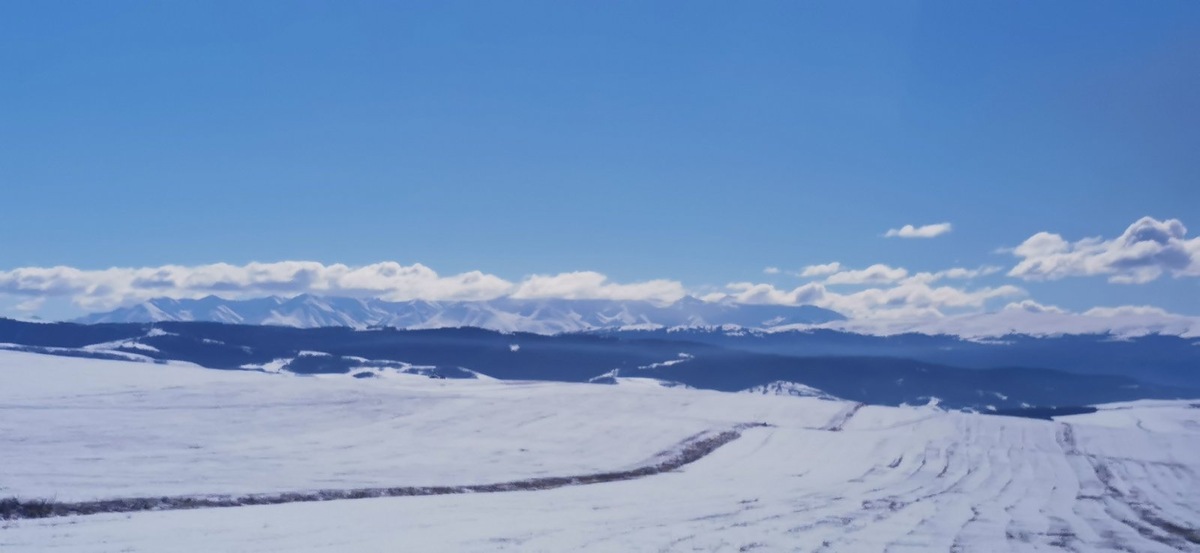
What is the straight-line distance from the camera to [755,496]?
28391mm

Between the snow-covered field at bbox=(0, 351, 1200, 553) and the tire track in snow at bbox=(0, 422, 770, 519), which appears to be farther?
the tire track in snow at bbox=(0, 422, 770, 519)

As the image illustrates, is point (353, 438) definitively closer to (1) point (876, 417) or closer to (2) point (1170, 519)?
(2) point (1170, 519)

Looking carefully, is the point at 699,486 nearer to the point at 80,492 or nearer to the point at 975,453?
the point at 80,492

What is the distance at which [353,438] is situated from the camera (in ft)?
136

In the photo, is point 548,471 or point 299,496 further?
point 548,471

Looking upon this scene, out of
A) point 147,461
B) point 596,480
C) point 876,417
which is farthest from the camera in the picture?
point 876,417

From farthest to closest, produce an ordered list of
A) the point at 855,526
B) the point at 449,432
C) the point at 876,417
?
the point at 876,417 → the point at 449,432 → the point at 855,526

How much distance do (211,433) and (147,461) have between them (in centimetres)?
989

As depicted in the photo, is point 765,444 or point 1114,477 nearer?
point 1114,477

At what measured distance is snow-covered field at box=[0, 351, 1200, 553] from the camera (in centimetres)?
1888

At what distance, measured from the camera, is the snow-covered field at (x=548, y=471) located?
18.9m

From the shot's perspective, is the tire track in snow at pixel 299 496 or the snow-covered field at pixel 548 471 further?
the tire track in snow at pixel 299 496

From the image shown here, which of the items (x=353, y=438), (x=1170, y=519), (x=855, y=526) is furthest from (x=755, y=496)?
(x=353, y=438)

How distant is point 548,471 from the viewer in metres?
34.5
